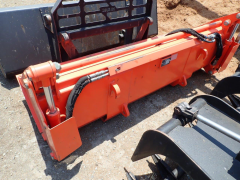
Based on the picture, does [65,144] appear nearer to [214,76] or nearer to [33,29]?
[33,29]

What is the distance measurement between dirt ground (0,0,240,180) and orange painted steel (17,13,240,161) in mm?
246

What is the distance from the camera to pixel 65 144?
178 centimetres

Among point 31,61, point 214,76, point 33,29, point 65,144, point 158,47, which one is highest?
point 33,29

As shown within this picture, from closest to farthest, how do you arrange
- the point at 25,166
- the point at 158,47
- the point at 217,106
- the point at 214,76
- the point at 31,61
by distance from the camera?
the point at 217,106
the point at 25,166
the point at 158,47
the point at 31,61
the point at 214,76

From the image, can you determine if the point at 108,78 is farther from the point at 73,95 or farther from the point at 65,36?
the point at 65,36

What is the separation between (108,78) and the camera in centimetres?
197

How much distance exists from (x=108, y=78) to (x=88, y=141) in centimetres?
94

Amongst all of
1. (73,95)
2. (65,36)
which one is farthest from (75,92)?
(65,36)

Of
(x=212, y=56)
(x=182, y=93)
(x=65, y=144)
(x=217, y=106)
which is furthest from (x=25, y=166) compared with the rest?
(x=212, y=56)

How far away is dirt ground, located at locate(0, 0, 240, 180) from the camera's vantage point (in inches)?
79.0

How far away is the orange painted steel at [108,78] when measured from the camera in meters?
1.61

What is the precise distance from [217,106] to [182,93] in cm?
158

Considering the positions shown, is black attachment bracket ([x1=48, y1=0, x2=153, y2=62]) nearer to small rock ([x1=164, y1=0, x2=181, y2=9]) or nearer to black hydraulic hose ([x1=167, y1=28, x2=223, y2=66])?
black hydraulic hose ([x1=167, y1=28, x2=223, y2=66])

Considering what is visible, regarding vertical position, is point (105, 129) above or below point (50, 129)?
below
